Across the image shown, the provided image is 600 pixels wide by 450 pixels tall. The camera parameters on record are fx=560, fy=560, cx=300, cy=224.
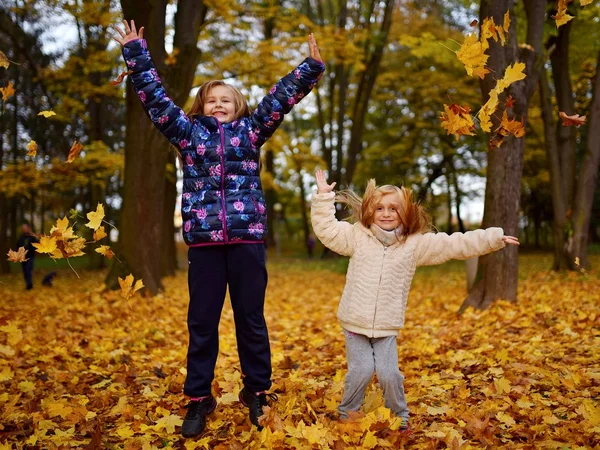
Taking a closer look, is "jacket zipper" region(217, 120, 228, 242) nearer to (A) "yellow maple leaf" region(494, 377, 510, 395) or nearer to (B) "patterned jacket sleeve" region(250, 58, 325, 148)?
(B) "patterned jacket sleeve" region(250, 58, 325, 148)

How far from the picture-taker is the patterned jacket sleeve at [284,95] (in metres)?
3.08

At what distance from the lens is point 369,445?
262 centimetres

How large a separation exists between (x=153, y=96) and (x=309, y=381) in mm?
2278

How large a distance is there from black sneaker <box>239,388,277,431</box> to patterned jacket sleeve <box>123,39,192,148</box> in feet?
4.81

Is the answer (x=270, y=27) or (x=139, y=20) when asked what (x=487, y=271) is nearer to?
(x=139, y=20)

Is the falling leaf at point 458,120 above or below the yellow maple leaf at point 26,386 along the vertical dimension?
above

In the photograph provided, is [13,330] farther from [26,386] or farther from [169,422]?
[169,422]

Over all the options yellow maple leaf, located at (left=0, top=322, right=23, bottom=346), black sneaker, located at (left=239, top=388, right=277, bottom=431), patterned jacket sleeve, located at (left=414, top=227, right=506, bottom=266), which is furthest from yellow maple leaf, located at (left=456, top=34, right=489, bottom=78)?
yellow maple leaf, located at (left=0, top=322, right=23, bottom=346)

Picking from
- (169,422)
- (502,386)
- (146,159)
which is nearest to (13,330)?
(169,422)

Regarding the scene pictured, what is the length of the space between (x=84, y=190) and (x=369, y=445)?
89.2 feet

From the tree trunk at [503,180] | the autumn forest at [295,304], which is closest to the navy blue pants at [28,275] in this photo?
the autumn forest at [295,304]

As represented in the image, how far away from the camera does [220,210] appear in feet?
9.73

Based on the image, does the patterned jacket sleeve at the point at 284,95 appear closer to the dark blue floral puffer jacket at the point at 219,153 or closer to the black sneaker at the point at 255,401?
the dark blue floral puffer jacket at the point at 219,153

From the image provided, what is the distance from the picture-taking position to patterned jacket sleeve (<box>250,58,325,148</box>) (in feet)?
10.1
